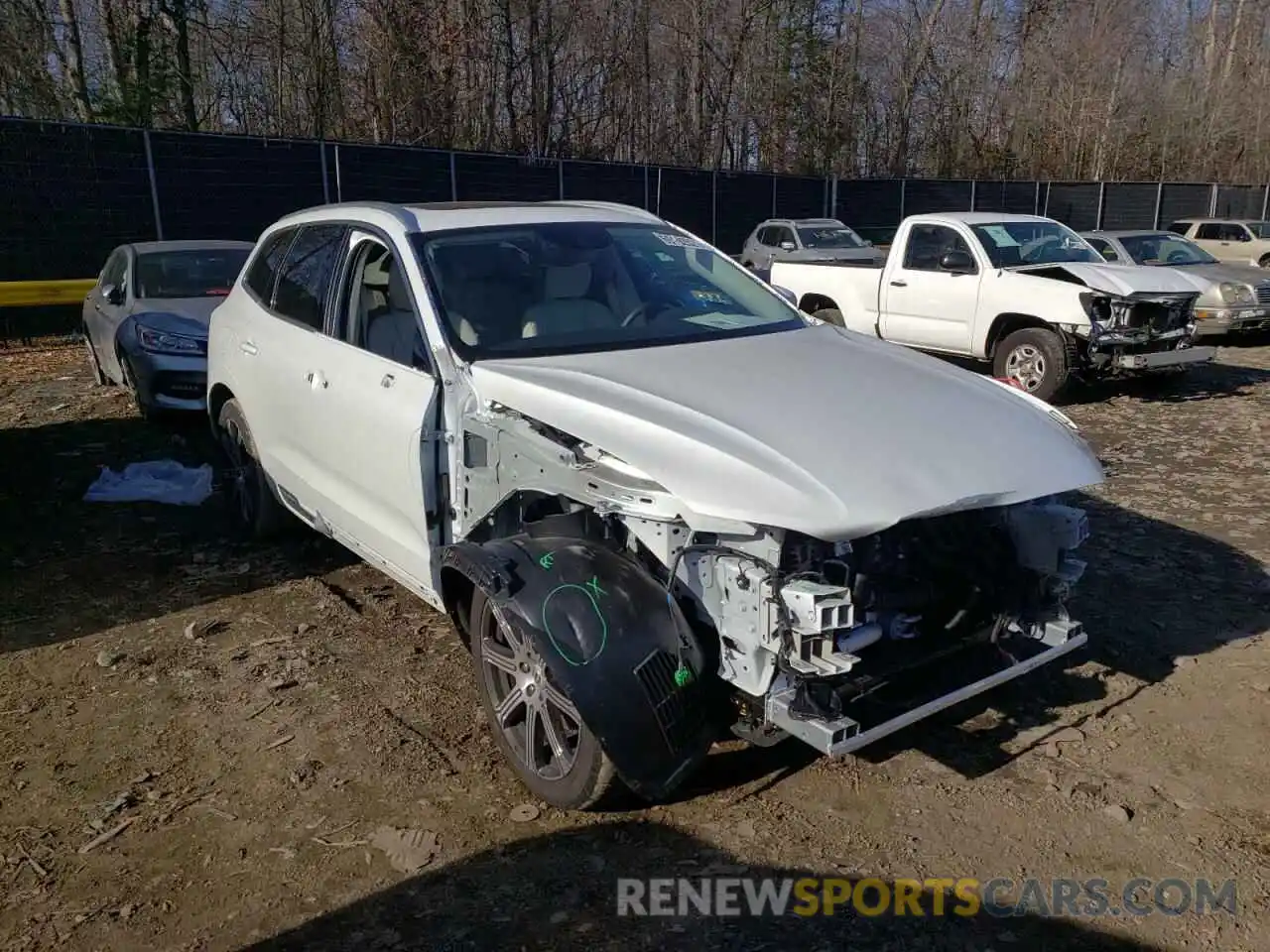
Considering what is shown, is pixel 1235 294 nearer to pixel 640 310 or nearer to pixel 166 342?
pixel 640 310

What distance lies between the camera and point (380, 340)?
14.2ft

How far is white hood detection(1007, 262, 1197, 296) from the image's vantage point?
959cm

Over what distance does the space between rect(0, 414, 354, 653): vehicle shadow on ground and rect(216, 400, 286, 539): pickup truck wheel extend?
15cm

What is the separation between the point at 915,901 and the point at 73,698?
3.42 meters

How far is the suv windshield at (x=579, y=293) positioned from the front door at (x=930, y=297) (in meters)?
6.32

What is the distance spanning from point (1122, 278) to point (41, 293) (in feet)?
41.2

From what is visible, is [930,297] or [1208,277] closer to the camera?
[930,297]

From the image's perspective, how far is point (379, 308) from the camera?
14.5ft

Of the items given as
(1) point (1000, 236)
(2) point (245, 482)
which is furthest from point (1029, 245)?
(2) point (245, 482)

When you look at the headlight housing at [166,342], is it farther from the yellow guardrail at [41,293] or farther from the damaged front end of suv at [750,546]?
the damaged front end of suv at [750,546]

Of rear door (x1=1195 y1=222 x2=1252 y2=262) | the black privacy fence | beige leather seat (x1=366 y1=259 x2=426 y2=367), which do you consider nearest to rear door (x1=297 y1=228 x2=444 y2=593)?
beige leather seat (x1=366 y1=259 x2=426 y2=367)

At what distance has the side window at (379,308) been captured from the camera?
412 cm

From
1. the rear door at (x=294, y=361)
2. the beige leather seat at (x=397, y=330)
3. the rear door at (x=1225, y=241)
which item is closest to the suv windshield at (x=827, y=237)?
the rear door at (x=1225, y=241)

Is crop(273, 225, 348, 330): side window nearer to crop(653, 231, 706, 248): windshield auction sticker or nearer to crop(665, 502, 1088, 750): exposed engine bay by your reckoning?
crop(653, 231, 706, 248): windshield auction sticker
